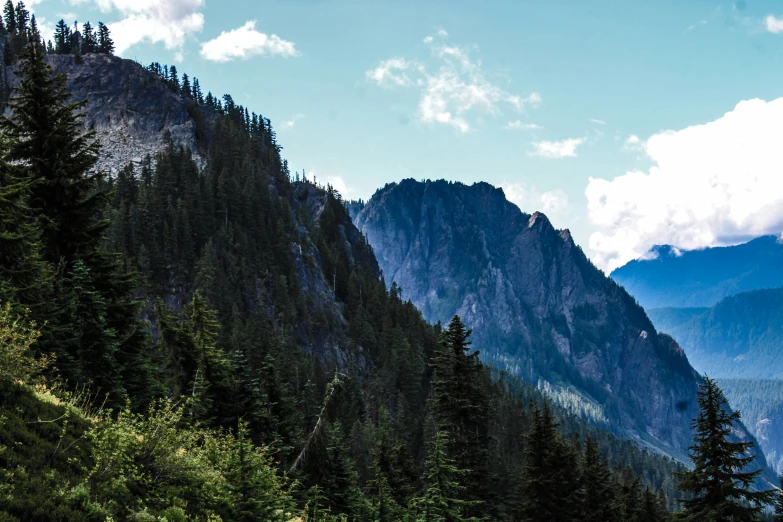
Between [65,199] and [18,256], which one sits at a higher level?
[65,199]

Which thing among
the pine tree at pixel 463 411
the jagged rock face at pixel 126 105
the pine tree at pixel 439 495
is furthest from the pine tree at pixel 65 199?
the jagged rock face at pixel 126 105

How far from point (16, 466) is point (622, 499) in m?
35.3

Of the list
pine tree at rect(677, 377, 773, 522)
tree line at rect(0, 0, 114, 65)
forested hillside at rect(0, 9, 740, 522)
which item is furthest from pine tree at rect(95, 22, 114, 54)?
pine tree at rect(677, 377, 773, 522)

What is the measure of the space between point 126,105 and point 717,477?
15217 centimetres

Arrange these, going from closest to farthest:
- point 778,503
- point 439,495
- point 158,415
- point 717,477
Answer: point 158,415 < point 439,495 < point 717,477 < point 778,503

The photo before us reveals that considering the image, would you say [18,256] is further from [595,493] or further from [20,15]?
[20,15]

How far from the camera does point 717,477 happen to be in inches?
927

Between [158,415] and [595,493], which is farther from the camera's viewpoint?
[595,493]

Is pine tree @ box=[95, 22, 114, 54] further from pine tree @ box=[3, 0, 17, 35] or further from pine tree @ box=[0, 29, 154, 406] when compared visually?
pine tree @ box=[0, 29, 154, 406]

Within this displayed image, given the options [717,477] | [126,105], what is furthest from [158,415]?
[126,105]

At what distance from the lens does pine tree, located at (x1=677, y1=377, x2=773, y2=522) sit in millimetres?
22891

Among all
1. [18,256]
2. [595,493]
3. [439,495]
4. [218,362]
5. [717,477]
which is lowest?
[595,493]

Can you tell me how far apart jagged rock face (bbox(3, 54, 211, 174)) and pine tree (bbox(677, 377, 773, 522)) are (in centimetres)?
13082

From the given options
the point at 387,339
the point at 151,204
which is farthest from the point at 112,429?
the point at 387,339
